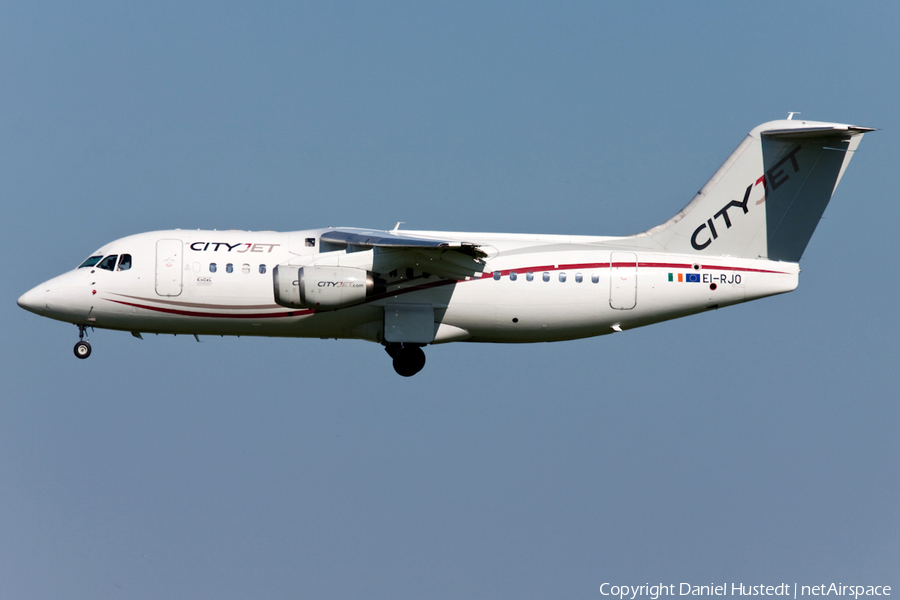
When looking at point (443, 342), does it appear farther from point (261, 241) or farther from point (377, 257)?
point (261, 241)

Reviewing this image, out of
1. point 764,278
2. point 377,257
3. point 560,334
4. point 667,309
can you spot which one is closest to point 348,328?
point 377,257

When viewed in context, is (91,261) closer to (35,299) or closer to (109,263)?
(109,263)

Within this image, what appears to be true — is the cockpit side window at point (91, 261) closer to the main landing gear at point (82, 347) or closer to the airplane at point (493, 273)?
the airplane at point (493, 273)

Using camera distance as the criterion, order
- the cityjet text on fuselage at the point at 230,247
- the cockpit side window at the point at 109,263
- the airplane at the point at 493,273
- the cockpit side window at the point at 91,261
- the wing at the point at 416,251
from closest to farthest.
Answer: the wing at the point at 416,251 → the airplane at the point at 493,273 → the cityjet text on fuselage at the point at 230,247 → the cockpit side window at the point at 109,263 → the cockpit side window at the point at 91,261

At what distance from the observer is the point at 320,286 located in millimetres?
13609

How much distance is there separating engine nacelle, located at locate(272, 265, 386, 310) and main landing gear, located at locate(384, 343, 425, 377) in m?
1.45

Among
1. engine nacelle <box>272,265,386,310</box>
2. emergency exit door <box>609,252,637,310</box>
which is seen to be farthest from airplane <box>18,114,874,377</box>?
engine nacelle <box>272,265,386,310</box>

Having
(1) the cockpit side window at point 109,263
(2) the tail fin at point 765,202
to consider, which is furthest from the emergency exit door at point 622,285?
(1) the cockpit side window at point 109,263

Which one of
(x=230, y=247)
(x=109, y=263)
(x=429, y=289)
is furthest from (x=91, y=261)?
(x=429, y=289)

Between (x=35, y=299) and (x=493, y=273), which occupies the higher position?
(x=493, y=273)

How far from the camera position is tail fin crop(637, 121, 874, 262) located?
49.1 ft

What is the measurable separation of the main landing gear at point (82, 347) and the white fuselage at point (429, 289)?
1.07 ft

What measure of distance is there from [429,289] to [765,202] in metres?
5.17

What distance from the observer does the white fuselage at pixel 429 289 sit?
14438 mm
